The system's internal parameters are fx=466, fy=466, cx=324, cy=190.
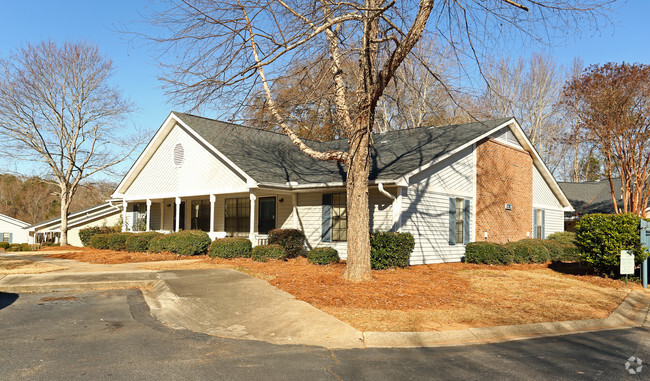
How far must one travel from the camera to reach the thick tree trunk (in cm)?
1067

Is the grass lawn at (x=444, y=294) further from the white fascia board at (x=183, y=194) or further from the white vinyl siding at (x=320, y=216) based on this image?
the white fascia board at (x=183, y=194)

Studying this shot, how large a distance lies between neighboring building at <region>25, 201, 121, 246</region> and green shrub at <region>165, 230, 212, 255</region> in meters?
11.2

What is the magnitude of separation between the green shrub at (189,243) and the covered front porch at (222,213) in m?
0.94

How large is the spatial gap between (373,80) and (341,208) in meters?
7.11

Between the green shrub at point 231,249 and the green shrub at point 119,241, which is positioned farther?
the green shrub at point 119,241

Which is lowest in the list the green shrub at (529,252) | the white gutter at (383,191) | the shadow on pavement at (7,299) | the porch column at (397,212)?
the shadow on pavement at (7,299)

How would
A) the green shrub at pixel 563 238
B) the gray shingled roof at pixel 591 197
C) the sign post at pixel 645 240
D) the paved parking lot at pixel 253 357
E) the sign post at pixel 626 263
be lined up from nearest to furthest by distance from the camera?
the paved parking lot at pixel 253 357
the sign post at pixel 626 263
the sign post at pixel 645 240
the green shrub at pixel 563 238
the gray shingled roof at pixel 591 197

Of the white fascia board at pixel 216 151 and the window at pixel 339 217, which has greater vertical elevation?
the white fascia board at pixel 216 151

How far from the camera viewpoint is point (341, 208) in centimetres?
1686

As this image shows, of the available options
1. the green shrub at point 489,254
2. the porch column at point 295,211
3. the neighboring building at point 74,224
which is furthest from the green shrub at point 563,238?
the neighboring building at point 74,224

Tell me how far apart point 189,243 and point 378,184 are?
808 centimetres

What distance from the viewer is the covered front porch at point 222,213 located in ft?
61.7

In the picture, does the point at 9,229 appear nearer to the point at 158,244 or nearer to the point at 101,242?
the point at 101,242

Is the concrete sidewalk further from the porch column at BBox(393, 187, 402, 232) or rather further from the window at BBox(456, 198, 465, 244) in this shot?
the window at BBox(456, 198, 465, 244)
